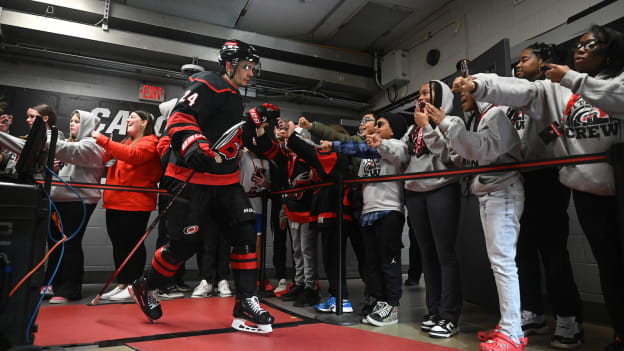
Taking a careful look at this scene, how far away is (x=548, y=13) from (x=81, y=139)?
4.68 metres

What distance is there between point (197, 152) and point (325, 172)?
1070 millimetres

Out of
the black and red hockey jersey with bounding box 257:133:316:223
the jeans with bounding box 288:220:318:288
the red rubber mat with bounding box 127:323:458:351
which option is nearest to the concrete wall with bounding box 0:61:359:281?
the jeans with bounding box 288:220:318:288

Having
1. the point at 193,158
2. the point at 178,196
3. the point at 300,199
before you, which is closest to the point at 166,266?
the point at 178,196

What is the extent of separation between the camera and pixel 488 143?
181cm

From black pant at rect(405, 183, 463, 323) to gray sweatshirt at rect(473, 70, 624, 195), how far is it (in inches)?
23.3

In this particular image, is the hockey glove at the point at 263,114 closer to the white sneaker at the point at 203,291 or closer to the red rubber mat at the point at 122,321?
the red rubber mat at the point at 122,321

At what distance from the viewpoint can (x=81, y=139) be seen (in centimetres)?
304

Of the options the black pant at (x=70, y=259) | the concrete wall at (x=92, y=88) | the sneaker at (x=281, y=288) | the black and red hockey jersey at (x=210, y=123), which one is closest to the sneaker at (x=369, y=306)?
the sneaker at (x=281, y=288)

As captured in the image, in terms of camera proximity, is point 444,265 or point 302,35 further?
point 302,35

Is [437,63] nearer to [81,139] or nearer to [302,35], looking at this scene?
[302,35]

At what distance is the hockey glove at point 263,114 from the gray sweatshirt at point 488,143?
1152 mm

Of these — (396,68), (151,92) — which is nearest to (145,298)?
(151,92)

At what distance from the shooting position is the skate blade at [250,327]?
2041 mm

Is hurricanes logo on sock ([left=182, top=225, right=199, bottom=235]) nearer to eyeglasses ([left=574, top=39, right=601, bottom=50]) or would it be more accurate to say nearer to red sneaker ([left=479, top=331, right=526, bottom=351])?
red sneaker ([left=479, top=331, right=526, bottom=351])
